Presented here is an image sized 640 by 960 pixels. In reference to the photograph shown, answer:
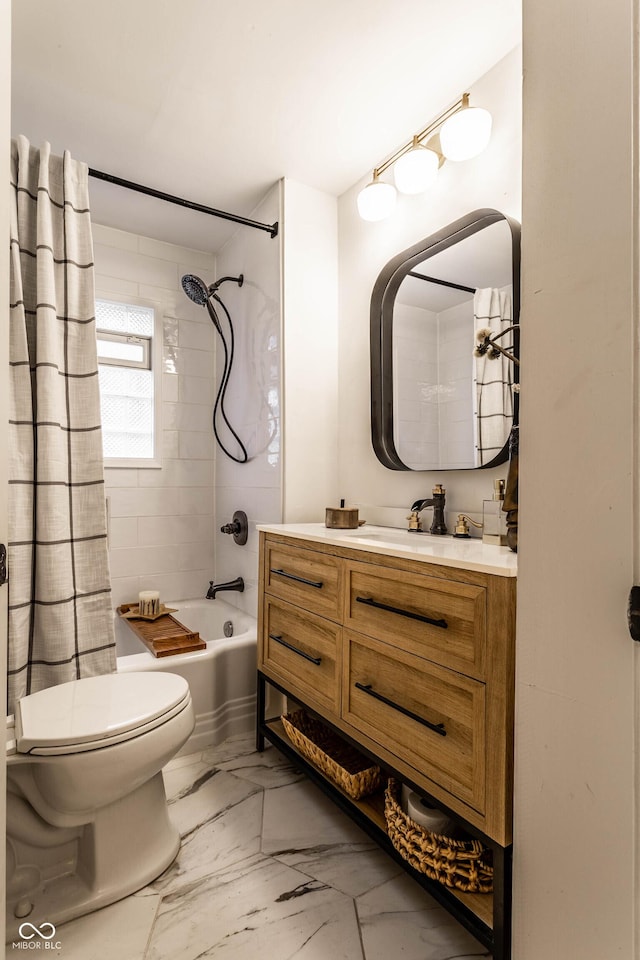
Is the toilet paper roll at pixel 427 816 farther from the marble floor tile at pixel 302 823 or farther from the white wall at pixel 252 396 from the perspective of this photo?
the white wall at pixel 252 396

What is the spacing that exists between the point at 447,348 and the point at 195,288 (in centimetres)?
127

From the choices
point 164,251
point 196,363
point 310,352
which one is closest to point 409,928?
point 310,352

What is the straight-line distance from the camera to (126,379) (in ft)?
9.10

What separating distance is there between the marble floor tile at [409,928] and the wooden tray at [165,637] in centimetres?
109

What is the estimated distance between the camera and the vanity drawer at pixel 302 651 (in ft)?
4.99

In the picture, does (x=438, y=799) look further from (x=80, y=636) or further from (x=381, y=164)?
(x=381, y=164)

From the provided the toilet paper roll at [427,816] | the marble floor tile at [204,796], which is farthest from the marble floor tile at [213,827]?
the toilet paper roll at [427,816]

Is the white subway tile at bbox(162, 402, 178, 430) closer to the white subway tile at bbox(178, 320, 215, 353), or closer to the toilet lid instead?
the white subway tile at bbox(178, 320, 215, 353)

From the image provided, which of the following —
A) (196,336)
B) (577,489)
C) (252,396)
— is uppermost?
(196,336)

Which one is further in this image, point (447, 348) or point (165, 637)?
point (165, 637)

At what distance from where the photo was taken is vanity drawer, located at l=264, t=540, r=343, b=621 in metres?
1.51

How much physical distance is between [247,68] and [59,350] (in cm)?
113

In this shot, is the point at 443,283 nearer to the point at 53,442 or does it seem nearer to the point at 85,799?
the point at 53,442

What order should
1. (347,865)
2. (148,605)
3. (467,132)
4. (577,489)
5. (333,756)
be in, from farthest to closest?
(148,605) < (333,756) < (467,132) < (347,865) < (577,489)
